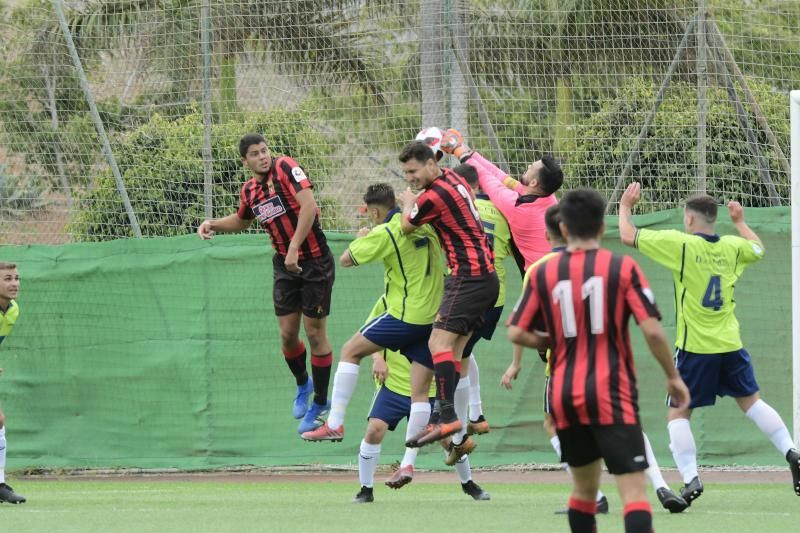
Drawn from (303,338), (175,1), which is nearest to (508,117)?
(303,338)

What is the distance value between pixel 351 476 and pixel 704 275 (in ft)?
17.2

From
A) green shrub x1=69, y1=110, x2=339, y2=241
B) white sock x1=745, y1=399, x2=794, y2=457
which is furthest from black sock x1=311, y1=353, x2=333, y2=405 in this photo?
white sock x1=745, y1=399, x2=794, y2=457

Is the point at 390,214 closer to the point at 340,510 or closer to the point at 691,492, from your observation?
the point at 340,510

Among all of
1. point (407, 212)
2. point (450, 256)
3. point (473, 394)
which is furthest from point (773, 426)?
point (407, 212)

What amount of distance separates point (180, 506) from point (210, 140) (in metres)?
4.52

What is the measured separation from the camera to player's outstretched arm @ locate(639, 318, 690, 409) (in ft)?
18.3

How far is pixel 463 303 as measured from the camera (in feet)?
29.9

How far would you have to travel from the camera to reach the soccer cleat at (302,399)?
10.9 m

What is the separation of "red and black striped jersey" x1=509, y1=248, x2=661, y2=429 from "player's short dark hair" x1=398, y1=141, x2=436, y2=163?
3449 mm

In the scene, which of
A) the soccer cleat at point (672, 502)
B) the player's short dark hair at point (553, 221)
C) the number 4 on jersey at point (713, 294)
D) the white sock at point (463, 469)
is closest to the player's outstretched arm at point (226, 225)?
the white sock at point (463, 469)

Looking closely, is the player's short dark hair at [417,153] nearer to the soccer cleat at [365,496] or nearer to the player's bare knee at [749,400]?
the soccer cleat at [365,496]

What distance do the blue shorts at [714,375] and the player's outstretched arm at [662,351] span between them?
11.1 ft

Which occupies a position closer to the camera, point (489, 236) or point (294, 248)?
point (294, 248)

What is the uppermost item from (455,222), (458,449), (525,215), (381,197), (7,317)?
(381,197)
